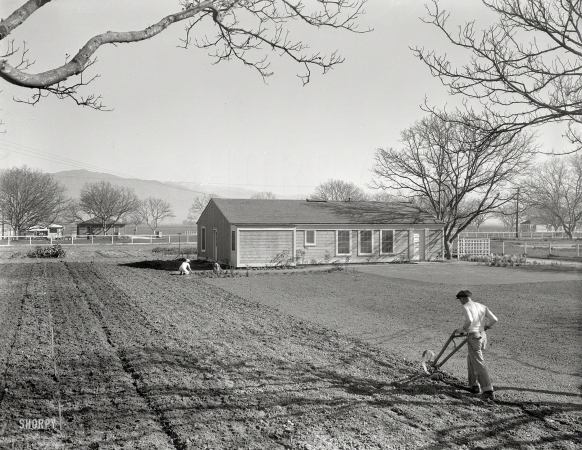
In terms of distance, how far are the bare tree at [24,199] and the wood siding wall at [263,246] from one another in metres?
43.9

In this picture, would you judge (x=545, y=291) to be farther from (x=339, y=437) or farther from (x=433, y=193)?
(x=433, y=193)

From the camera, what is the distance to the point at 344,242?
29.5 m

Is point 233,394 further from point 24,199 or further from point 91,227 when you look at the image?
point 91,227

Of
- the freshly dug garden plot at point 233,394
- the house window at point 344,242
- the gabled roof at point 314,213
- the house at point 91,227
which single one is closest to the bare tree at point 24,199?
the house at point 91,227

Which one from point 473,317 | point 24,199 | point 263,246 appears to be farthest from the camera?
point 24,199

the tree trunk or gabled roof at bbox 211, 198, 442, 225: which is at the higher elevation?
gabled roof at bbox 211, 198, 442, 225

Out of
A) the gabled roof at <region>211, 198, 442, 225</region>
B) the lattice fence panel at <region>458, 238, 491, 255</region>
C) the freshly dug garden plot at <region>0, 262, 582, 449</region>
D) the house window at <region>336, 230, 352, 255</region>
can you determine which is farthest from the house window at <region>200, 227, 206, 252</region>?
the freshly dug garden plot at <region>0, 262, 582, 449</region>

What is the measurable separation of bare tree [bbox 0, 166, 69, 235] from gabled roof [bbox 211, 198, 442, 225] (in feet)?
132

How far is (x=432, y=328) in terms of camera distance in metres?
11.5

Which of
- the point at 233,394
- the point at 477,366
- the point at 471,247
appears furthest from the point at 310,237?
the point at 233,394

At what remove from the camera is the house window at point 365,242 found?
98.0 ft

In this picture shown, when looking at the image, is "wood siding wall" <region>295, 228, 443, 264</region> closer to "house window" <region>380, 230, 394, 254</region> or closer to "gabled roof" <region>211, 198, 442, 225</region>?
"house window" <region>380, 230, 394, 254</region>

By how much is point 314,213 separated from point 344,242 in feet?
8.40

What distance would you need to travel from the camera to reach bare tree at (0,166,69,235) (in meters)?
59.2
